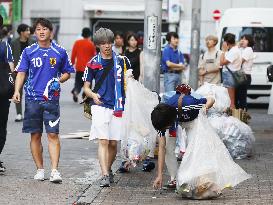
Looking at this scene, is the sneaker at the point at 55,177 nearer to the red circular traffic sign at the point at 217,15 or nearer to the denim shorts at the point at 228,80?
the denim shorts at the point at 228,80

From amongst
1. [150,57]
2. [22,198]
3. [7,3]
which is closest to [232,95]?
[150,57]

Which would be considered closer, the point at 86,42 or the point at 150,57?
the point at 150,57

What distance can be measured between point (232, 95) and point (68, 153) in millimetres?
5203

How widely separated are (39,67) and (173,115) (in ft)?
5.50

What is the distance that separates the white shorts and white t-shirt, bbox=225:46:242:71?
6812mm

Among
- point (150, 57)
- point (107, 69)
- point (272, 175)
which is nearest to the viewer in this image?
point (107, 69)

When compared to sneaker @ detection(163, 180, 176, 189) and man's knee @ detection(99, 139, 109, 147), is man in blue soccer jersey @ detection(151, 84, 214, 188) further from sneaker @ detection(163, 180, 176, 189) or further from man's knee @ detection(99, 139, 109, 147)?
man's knee @ detection(99, 139, 109, 147)

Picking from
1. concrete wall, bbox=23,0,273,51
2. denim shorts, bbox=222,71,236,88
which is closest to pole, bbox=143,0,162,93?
denim shorts, bbox=222,71,236,88

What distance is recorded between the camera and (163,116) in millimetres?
9156

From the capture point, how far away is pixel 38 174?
33.3 feet

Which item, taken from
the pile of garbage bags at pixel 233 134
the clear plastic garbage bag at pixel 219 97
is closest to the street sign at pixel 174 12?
the clear plastic garbage bag at pixel 219 97

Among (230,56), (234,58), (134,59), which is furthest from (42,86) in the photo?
(234,58)

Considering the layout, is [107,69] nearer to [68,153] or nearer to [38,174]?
[38,174]

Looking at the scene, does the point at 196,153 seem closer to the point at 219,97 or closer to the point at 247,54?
the point at 219,97
